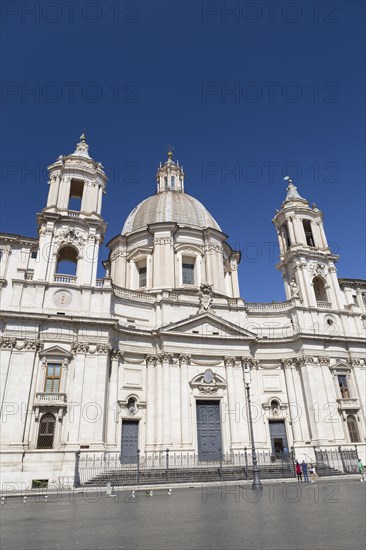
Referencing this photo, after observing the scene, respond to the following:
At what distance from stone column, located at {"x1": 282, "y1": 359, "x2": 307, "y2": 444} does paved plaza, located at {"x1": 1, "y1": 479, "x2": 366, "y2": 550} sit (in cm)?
1799

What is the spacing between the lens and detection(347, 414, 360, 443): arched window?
29922 millimetres

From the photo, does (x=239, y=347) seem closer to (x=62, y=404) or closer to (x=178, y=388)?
(x=178, y=388)

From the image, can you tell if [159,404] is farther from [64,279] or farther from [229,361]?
[64,279]

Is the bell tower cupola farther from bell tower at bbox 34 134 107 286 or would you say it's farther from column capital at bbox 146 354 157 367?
column capital at bbox 146 354 157 367

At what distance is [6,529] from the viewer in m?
8.52

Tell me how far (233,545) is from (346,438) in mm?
27251

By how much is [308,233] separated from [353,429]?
19.9 m

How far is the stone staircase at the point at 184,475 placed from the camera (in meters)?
20.9

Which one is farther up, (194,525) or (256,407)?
(256,407)

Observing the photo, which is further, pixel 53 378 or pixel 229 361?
pixel 229 361

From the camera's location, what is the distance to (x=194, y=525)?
8539mm

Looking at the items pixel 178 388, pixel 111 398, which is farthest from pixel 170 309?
pixel 111 398

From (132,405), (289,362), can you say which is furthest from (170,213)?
(132,405)

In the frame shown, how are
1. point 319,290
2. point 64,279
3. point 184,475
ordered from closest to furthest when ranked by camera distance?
point 184,475
point 64,279
point 319,290
